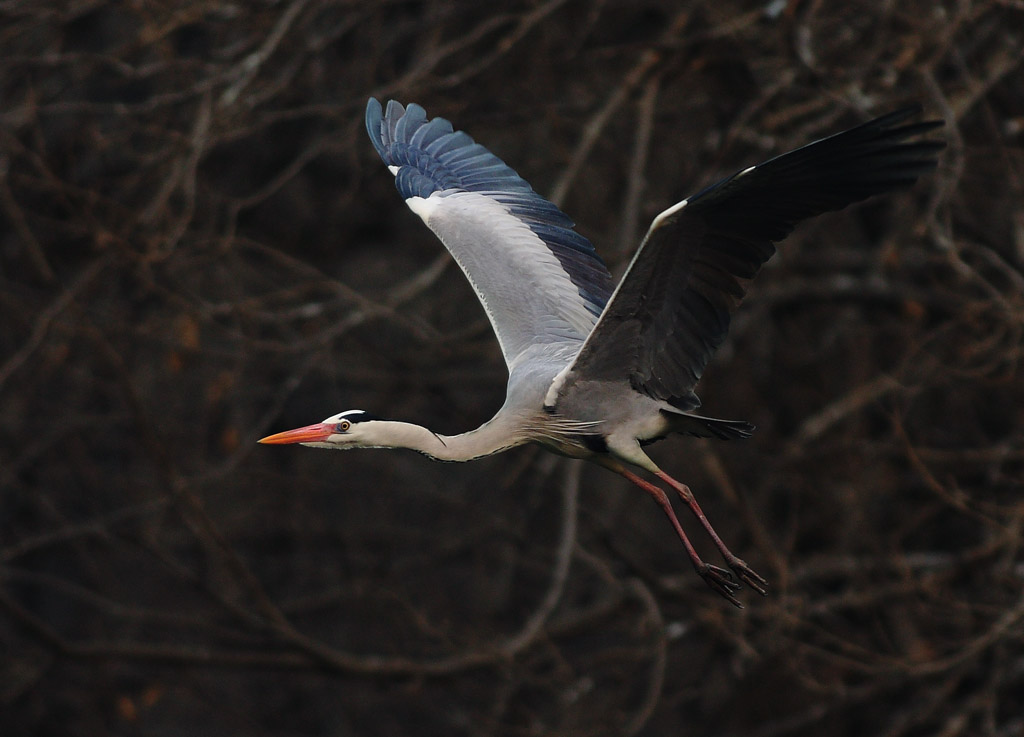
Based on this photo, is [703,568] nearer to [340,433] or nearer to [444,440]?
[444,440]

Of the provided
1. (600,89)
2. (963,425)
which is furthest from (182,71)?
(963,425)

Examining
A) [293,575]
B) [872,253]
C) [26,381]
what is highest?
[872,253]

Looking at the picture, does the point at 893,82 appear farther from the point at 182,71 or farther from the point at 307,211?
the point at 307,211

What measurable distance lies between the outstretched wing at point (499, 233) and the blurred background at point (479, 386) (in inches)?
31.2

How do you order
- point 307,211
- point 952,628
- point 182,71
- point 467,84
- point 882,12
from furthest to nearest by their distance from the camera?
1. point 307,211
2. point 952,628
3. point 467,84
4. point 182,71
5. point 882,12

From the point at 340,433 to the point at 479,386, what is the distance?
463 centimetres

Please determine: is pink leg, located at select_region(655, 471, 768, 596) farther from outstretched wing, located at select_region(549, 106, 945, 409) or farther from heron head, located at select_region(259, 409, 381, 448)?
heron head, located at select_region(259, 409, 381, 448)

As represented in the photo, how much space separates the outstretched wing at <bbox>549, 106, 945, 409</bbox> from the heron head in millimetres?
452

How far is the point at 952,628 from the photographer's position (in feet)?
23.9

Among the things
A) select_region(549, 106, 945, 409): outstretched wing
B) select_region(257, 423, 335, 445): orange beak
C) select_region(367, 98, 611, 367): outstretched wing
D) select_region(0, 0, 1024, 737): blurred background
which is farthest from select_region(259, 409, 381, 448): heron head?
select_region(0, 0, 1024, 737): blurred background

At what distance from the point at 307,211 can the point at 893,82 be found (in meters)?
3.92

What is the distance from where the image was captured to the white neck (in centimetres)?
355

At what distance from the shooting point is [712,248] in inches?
129

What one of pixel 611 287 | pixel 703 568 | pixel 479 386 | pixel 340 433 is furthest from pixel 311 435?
pixel 479 386
